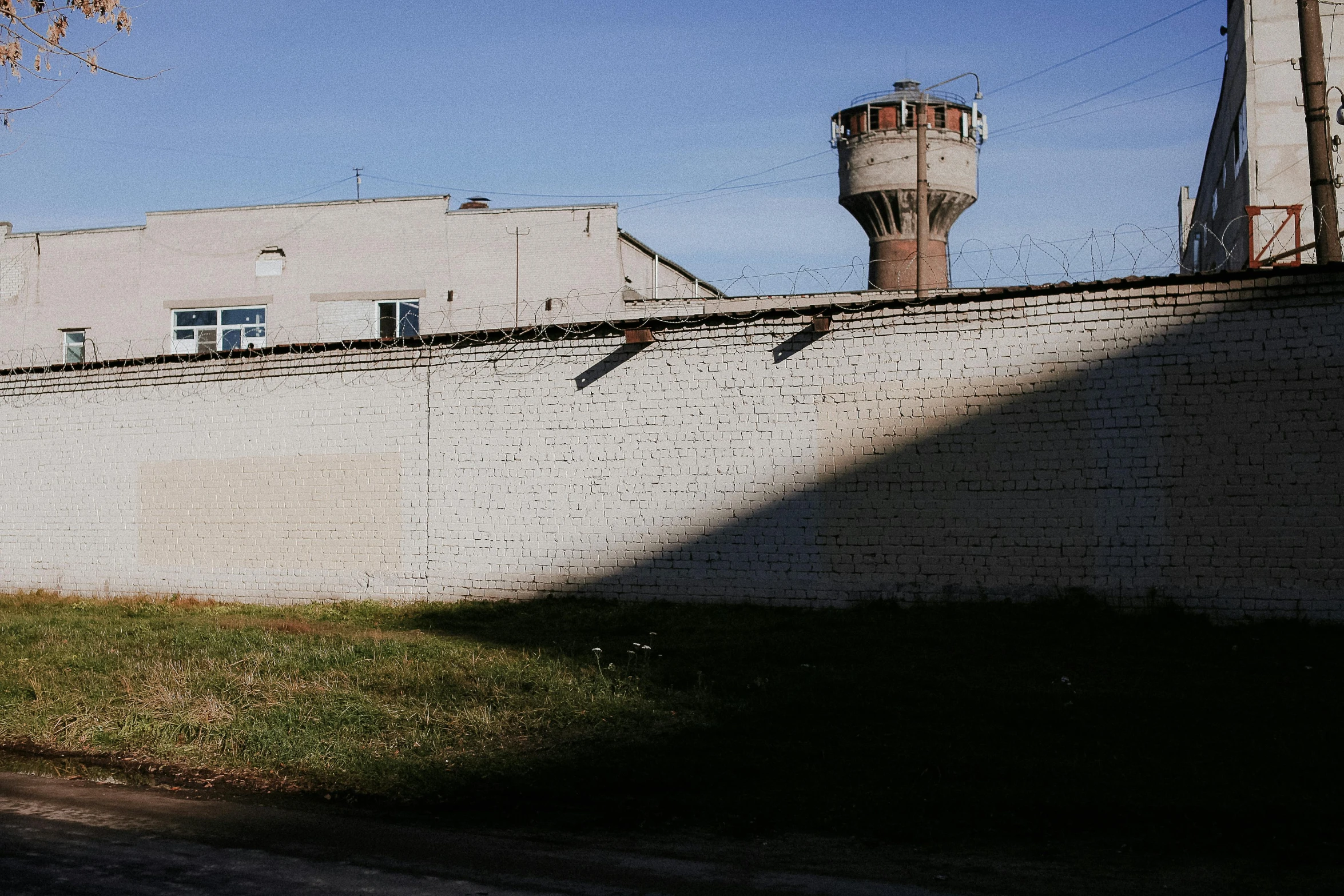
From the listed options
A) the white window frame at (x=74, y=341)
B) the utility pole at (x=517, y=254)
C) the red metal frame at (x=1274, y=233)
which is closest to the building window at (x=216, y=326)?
the white window frame at (x=74, y=341)

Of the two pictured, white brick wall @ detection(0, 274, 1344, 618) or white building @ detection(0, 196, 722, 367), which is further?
white building @ detection(0, 196, 722, 367)

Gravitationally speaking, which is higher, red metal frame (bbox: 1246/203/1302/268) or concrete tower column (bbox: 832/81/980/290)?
concrete tower column (bbox: 832/81/980/290)

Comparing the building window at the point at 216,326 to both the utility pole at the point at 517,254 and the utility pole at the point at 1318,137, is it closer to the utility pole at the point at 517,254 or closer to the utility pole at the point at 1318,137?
the utility pole at the point at 517,254

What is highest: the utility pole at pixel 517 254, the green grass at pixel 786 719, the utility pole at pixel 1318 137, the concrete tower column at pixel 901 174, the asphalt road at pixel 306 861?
the concrete tower column at pixel 901 174

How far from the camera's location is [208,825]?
18.9 ft

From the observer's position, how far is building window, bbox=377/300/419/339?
30328 mm

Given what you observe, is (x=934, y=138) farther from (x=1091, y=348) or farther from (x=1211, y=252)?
(x=1091, y=348)

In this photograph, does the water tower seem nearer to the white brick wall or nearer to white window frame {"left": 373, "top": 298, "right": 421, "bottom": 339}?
white window frame {"left": 373, "top": 298, "right": 421, "bottom": 339}

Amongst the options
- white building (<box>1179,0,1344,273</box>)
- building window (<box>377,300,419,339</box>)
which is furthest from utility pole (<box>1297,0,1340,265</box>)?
building window (<box>377,300,419,339</box>)

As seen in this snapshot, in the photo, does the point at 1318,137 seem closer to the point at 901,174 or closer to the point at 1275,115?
the point at 1275,115

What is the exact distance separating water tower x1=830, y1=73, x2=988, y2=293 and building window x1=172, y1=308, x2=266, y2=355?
65.4 ft

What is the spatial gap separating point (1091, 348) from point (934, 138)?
3162 centimetres

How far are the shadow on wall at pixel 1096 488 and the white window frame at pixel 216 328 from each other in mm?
21889

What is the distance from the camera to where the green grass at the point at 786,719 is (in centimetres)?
580
